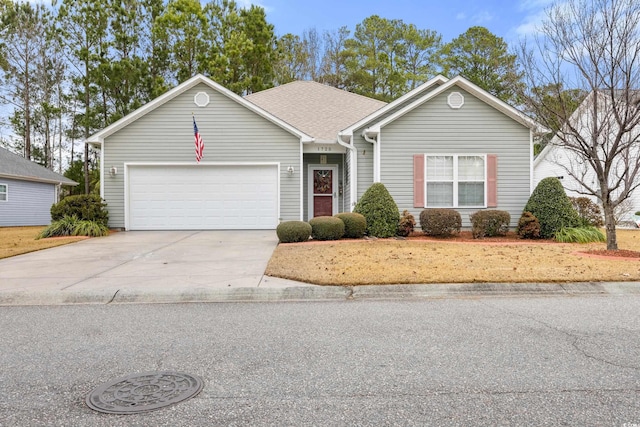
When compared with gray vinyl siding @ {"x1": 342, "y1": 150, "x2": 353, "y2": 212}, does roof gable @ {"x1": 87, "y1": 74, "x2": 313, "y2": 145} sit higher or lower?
higher

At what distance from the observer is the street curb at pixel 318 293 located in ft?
18.3

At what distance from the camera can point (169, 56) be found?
26.2m

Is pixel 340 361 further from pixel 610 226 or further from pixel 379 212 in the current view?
pixel 379 212

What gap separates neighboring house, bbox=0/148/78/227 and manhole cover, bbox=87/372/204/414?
21682 mm

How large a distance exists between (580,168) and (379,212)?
14635mm

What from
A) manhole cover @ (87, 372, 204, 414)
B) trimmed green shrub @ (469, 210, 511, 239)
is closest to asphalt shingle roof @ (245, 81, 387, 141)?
trimmed green shrub @ (469, 210, 511, 239)

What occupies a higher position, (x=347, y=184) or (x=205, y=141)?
(x=205, y=141)

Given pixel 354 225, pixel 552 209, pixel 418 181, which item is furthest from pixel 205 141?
pixel 552 209

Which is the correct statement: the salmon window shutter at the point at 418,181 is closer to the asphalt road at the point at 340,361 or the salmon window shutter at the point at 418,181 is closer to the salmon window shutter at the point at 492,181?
the salmon window shutter at the point at 492,181

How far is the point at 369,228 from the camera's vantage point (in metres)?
11.7

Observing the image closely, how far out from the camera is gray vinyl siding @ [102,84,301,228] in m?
14.1

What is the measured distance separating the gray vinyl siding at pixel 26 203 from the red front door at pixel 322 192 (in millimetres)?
15222

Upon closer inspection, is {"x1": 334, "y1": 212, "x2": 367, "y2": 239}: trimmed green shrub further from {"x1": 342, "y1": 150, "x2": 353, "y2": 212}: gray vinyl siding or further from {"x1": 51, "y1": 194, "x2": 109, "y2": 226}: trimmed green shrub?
{"x1": 51, "y1": 194, "x2": 109, "y2": 226}: trimmed green shrub

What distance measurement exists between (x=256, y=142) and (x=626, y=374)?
12.4 metres
